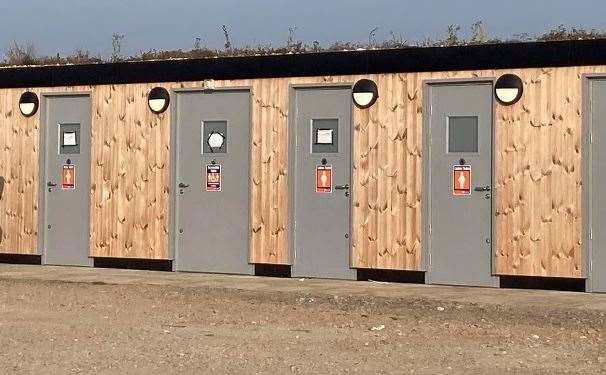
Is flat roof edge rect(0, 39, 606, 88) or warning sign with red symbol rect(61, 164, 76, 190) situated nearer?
flat roof edge rect(0, 39, 606, 88)

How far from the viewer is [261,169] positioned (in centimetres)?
1661

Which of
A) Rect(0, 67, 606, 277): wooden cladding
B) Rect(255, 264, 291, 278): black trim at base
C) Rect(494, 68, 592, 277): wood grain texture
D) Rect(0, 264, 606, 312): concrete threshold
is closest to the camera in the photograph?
Rect(0, 264, 606, 312): concrete threshold

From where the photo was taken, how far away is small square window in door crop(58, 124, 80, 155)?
1808 cm

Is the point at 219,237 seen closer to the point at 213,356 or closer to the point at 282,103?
the point at 282,103

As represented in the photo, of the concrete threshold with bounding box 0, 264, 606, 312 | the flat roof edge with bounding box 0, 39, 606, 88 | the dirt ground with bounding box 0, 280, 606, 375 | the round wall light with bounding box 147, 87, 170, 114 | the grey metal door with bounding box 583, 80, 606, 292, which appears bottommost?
the dirt ground with bounding box 0, 280, 606, 375

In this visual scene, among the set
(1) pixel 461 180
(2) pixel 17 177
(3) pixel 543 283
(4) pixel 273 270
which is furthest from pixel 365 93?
(2) pixel 17 177

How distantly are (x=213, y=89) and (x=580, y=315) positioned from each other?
22.5 feet

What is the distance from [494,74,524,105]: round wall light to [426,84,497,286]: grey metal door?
180 millimetres

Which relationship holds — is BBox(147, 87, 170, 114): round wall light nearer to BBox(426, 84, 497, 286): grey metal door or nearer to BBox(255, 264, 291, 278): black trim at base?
BBox(255, 264, 291, 278): black trim at base

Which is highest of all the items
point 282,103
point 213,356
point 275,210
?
point 282,103

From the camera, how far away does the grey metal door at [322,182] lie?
1608 centimetres

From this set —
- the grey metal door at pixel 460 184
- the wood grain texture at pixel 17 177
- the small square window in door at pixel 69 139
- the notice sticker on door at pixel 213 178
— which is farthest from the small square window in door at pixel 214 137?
the grey metal door at pixel 460 184

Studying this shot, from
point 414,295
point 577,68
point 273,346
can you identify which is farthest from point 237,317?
point 577,68

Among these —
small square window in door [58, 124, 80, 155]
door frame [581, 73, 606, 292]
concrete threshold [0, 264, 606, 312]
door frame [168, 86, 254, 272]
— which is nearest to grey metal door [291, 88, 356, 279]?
concrete threshold [0, 264, 606, 312]
